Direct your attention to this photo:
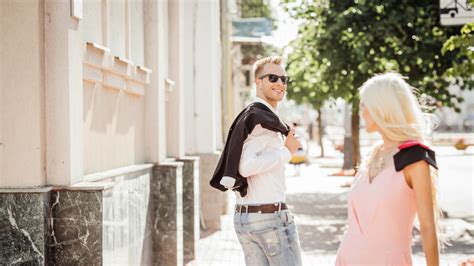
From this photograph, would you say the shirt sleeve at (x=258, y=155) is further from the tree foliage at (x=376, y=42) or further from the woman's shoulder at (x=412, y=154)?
the tree foliage at (x=376, y=42)

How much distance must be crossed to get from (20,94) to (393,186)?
2517 millimetres

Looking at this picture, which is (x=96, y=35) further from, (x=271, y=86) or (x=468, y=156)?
(x=468, y=156)

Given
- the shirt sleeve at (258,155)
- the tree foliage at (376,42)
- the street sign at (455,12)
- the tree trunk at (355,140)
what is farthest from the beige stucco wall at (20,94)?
the tree trunk at (355,140)

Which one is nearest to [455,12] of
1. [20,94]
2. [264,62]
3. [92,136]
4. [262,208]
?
[92,136]

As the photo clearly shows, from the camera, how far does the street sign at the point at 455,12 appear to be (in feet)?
32.6

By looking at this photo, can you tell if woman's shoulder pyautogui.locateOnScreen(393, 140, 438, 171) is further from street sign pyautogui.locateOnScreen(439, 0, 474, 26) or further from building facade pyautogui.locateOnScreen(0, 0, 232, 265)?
street sign pyautogui.locateOnScreen(439, 0, 474, 26)

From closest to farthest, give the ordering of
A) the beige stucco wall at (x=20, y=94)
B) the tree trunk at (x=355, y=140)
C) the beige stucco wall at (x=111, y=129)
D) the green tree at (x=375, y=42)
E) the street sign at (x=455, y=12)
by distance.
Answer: the beige stucco wall at (x=20, y=94), the beige stucco wall at (x=111, y=129), the street sign at (x=455, y=12), the green tree at (x=375, y=42), the tree trunk at (x=355, y=140)

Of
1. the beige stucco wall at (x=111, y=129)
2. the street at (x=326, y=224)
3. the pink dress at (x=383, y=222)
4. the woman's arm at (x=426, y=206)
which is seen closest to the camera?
the woman's arm at (x=426, y=206)

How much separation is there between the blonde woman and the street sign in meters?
6.50

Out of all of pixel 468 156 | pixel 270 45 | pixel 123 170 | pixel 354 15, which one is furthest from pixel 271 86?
pixel 468 156

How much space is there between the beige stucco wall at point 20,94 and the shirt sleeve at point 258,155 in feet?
4.01

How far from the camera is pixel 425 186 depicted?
11.5 ft

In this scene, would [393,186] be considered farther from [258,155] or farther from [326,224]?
[326,224]

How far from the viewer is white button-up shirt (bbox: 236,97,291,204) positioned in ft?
16.5
